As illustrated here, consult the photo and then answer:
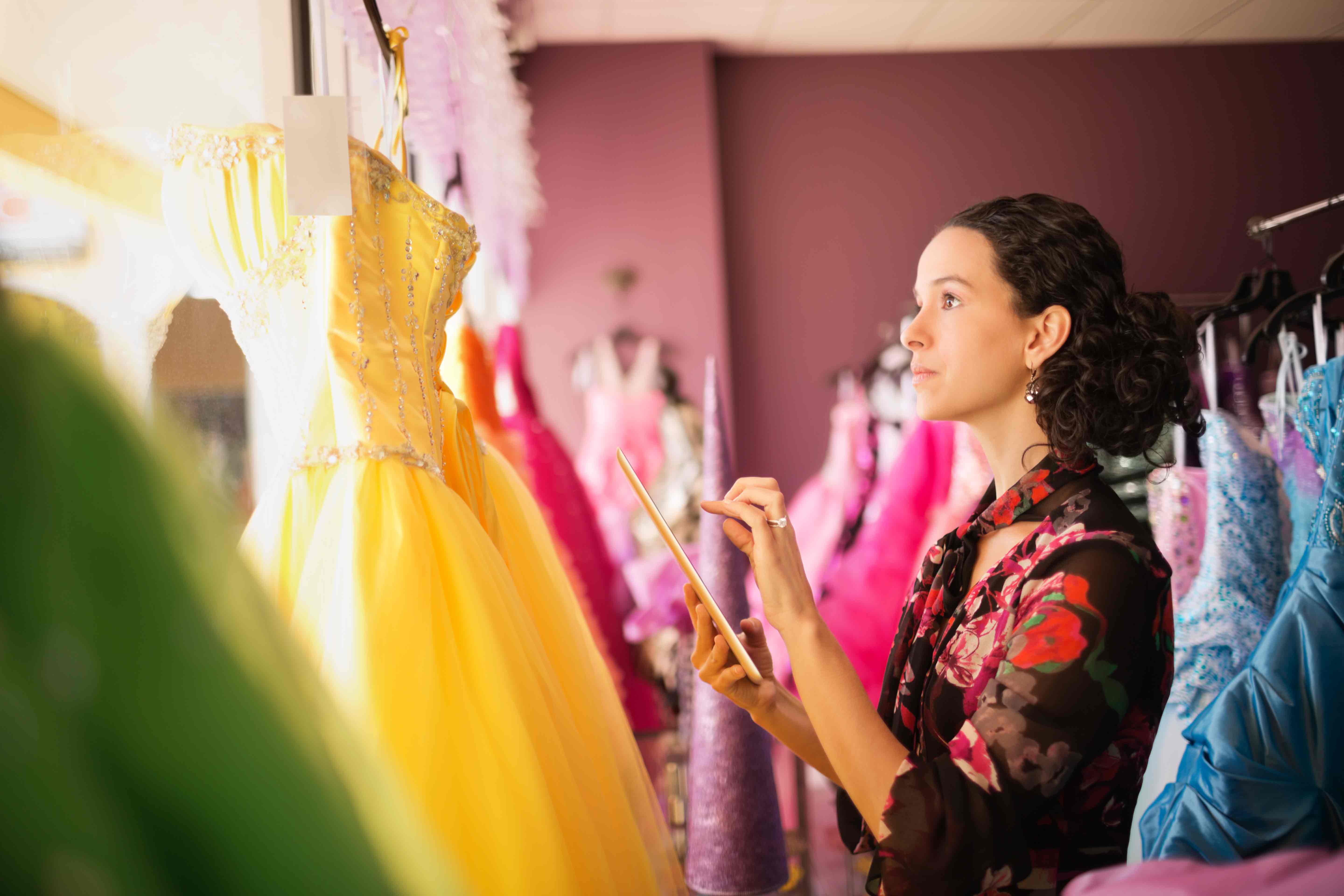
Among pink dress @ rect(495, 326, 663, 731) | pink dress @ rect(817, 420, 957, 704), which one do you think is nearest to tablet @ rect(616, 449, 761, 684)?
pink dress @ rect(495, 326, 663, 731)

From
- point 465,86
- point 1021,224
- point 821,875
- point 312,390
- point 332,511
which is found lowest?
point 821,875

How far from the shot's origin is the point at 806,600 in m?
0.82

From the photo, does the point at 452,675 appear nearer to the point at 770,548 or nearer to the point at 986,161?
the point at 770,548

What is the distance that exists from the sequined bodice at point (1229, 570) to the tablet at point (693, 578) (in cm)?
110

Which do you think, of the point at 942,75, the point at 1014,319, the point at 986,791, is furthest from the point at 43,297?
the point at 942,75

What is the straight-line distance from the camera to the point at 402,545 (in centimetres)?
78

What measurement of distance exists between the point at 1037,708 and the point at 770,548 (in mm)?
261

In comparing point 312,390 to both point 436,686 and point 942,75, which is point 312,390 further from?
point 942,75

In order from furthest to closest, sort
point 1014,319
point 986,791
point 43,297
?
point 1014,319
point 986,791
point 43,297

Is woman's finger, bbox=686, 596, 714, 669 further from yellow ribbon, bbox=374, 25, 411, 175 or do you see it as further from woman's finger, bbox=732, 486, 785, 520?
yellow ribbon, bbox=374, 25, 411, 175

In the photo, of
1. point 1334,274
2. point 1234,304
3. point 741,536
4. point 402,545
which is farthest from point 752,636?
point 1234,304

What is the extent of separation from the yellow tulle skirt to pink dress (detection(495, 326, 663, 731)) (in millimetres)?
1325

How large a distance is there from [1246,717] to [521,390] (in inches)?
68.1

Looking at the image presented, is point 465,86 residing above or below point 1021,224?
above
